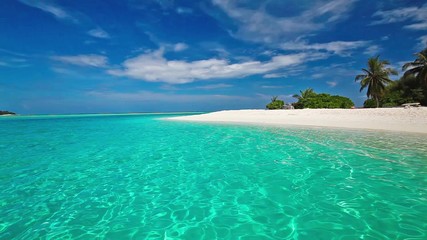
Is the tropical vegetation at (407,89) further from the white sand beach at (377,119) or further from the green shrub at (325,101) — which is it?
the white sand beach at (377,119)

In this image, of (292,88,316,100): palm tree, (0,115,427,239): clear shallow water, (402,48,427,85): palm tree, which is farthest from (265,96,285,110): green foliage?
(0,115,427,239): clear shallow water

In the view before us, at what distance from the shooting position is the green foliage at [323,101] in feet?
170

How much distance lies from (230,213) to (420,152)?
10197mm

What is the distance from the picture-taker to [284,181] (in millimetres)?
7066

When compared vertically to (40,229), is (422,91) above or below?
above

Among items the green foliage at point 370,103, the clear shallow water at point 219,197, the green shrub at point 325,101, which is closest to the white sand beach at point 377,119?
the clear shallow water at point 219,197

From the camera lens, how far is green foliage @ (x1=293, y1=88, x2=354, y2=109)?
51.8 m

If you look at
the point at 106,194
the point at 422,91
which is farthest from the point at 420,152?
the point at 422,91

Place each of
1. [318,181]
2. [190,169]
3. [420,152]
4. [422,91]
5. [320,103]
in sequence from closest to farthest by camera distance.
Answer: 1. [318,181]
2. [190,169]
3. [420,152]
4. [422,91]
5. [320,103]

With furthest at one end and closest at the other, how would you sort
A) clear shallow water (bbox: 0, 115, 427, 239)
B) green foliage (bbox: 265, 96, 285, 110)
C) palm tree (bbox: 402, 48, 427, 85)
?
green foliage (bbox: 265, 96, 285, 110) < palm tree (bbox: 402, 48, 427, 85) < clear shallow water (bbox: 0, 115, 427, 239)

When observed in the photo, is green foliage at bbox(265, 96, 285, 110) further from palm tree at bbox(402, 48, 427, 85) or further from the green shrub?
palm tree at bbox(402, 48, 427, 85)

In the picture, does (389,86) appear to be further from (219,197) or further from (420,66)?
(219,197)

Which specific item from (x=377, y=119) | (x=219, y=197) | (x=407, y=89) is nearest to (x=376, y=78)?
(x=407, y=89)

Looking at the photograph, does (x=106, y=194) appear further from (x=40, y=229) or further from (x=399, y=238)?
(x=399, y=238)
